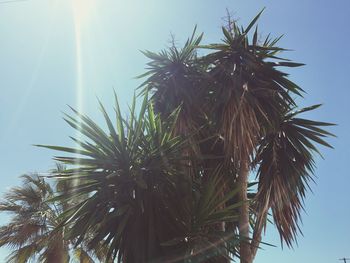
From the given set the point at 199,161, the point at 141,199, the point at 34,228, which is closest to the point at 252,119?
the point at 199,161

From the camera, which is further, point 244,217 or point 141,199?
point 244,217

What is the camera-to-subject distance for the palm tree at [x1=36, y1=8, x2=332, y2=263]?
20.8ft

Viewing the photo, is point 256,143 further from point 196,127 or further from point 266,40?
point 266,40

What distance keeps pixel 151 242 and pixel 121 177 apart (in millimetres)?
1079

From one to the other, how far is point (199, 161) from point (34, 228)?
4589 mm

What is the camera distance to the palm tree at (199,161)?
6.33m

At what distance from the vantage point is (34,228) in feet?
32.9

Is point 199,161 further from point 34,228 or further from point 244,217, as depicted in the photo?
point 34,228

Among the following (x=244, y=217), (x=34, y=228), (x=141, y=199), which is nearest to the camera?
(x=141, y=199)

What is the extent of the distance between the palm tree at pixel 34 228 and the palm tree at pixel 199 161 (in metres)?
3.27

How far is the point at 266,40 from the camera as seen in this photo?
9.49 m

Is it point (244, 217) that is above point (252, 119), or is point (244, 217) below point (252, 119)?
below

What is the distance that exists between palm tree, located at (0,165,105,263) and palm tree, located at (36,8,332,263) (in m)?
3.27

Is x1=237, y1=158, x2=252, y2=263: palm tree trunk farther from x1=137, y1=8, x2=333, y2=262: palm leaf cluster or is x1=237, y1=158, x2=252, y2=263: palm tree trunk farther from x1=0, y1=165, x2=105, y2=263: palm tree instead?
x1=0, y1=165, x2=105, y2=263: palm tree
